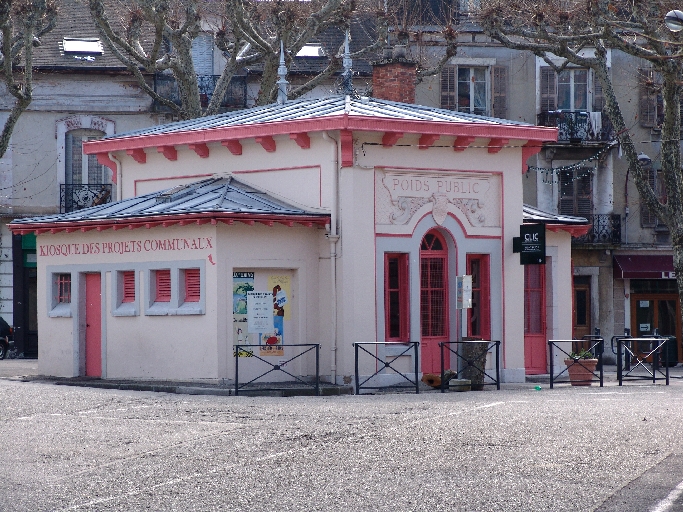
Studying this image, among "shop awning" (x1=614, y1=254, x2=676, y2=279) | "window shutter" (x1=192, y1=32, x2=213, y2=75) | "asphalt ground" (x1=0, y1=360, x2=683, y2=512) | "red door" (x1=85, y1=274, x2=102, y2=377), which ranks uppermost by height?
"window shutter" (x1=192, y1=32, x2=213, y2=75)

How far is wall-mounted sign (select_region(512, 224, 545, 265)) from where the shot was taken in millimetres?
21394

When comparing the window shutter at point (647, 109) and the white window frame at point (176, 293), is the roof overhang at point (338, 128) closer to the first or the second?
the white window frame at point (176, 293)

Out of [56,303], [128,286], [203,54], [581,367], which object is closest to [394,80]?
Answer: [581,367]

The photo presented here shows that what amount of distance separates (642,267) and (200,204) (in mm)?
19186

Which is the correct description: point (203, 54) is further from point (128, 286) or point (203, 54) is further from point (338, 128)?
Answer: point (338, 128)

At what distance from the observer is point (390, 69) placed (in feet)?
84.7

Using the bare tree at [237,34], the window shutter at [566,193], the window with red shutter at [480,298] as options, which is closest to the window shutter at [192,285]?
the window with red shutter at [480,298]

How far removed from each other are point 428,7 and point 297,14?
7215 millimetres

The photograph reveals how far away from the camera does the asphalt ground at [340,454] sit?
9109 mm

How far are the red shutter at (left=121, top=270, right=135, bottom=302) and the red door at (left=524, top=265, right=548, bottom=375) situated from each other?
26.8 feet

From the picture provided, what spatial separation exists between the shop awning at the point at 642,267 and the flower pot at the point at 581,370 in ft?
45.0

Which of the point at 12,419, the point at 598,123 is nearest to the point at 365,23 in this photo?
the point at 598,123

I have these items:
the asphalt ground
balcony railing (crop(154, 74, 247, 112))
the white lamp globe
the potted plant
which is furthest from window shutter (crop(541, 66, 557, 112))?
the white lamp globe

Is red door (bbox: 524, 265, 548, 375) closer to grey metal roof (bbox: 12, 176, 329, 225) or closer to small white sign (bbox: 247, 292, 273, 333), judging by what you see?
grey metal roof (bbox: 12, 176, 329, 225)
